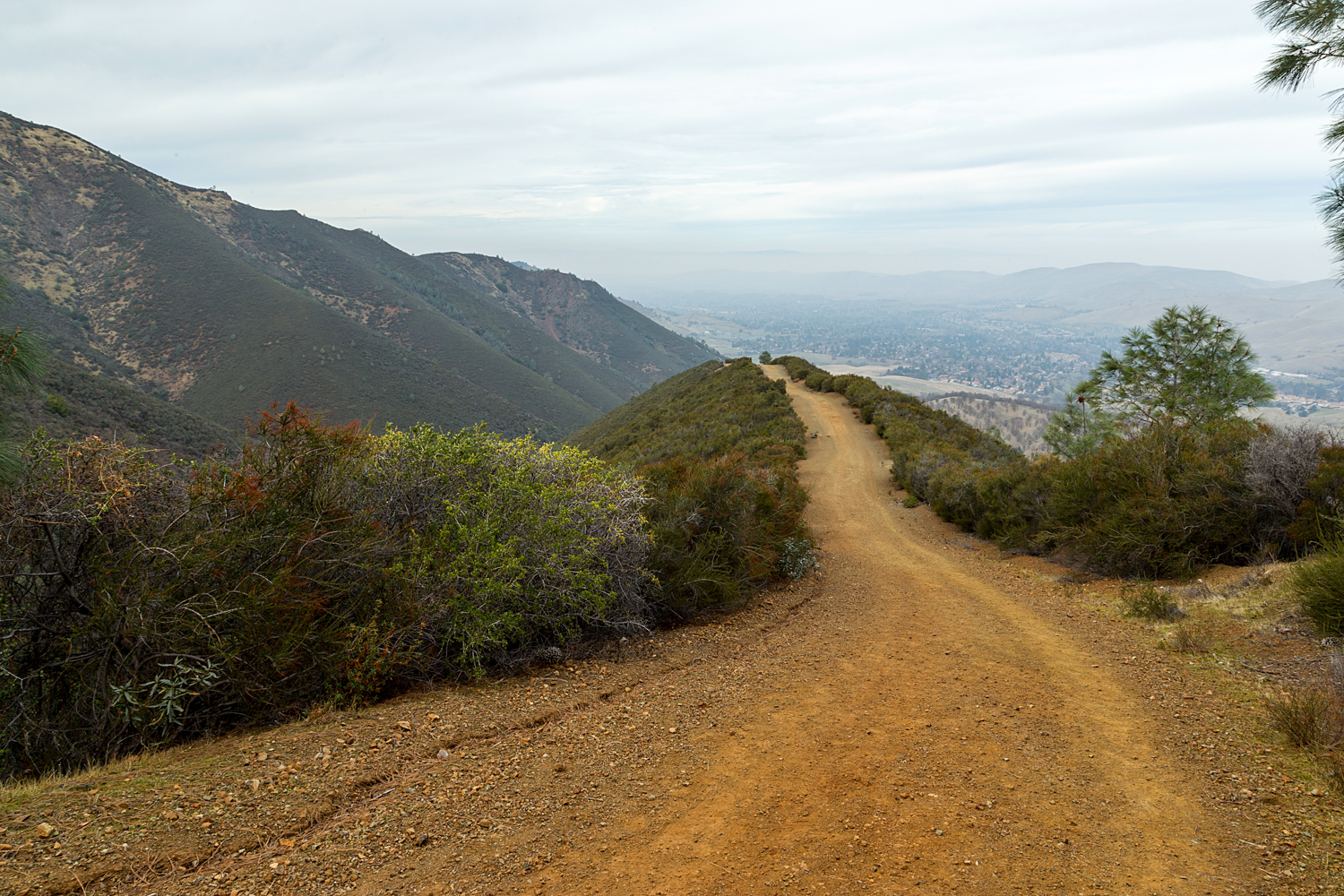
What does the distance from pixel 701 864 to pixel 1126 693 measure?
378 centimetres

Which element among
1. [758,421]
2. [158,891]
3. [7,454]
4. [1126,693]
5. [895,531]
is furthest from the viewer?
[758,421]

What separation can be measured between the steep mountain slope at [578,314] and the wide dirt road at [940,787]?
338ft

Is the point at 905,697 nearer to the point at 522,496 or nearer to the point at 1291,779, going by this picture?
the point at 1291,779

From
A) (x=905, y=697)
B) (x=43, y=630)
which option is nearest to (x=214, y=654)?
(x=43, y=630)

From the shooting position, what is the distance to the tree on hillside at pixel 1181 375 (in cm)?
1423

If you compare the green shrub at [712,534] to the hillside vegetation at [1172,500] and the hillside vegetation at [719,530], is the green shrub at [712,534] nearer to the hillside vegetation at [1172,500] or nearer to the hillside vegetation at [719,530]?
the hillside vegetation at [719,530]

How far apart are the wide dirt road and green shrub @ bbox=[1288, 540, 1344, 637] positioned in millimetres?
1464

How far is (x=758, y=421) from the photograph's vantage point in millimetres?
21859

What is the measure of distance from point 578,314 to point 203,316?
75.8 metres

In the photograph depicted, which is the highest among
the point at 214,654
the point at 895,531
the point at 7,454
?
the point at 7,454

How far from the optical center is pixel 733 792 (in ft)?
12.1

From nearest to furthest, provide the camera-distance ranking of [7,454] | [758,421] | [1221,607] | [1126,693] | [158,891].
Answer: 1. [158,891]
2. [1126,693]
3. [7,454]
4. [1221,607]
5. [758,421]

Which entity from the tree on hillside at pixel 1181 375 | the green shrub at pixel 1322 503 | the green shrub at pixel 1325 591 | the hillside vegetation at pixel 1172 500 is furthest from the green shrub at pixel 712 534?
the tree on hillside at pixel 1181 375

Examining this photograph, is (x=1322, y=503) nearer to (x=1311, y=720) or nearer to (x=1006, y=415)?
(x=1311, y=720)
